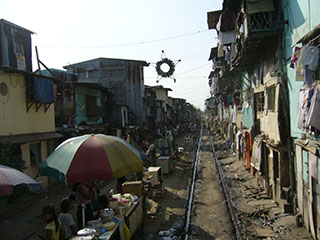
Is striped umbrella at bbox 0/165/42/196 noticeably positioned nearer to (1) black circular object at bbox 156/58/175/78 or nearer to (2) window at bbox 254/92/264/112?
(2) window at bbox 254/92/264/112

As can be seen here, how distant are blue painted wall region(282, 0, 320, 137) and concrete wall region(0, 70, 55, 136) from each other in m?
11.7

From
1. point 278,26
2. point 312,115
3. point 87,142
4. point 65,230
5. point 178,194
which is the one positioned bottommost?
point 178,194

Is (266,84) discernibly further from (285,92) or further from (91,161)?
(91,161)

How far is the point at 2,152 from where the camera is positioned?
1170cm

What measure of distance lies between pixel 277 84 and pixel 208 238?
611 cm

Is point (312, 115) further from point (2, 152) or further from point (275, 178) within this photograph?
point (2, 152)

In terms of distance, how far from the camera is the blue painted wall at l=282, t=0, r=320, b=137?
7.76 meters

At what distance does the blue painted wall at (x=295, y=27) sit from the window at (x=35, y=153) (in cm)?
1218

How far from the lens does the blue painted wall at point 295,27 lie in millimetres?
7760

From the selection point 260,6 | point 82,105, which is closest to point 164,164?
point 82,105

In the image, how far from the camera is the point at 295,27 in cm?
927

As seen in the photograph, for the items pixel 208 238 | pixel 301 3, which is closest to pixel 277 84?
pixel 301 3

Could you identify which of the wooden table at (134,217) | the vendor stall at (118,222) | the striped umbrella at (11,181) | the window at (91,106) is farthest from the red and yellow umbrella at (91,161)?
the window at (91,106)

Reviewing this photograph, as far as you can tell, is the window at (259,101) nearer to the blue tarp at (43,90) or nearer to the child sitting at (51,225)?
the blue tarp at (43,90)
